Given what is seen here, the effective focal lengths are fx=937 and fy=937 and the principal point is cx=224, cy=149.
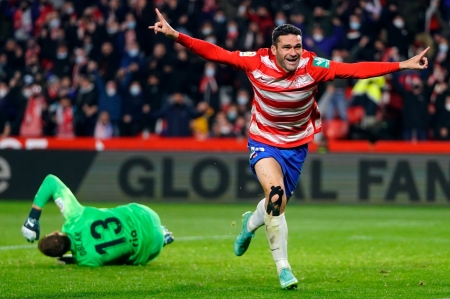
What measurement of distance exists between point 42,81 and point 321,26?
Answer: 6933 millimetres

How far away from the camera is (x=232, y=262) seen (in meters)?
10.1

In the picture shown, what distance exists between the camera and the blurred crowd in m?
20.4

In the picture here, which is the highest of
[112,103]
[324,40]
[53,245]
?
[324,40]

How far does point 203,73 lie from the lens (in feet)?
72.1

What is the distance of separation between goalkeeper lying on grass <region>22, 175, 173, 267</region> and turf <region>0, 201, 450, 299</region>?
150mm

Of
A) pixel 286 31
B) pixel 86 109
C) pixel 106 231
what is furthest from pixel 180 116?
pixel 286 31

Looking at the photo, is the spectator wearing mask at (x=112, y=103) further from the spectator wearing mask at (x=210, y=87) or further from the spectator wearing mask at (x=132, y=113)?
the spectator wearing mask at (x=210, y=87)

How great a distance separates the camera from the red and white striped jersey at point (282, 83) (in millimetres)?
8117

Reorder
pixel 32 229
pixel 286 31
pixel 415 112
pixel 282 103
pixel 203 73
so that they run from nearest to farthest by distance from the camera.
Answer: pixel 286 31
pixel 282 103
pixel 32 229
pixel 415 112
pixel 203 73

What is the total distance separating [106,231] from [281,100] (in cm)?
214

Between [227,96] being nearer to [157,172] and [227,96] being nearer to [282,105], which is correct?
[157,172]

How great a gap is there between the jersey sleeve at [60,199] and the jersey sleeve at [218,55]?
83.0 inches

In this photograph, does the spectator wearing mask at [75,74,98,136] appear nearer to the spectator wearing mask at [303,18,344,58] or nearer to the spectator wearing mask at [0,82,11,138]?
the spectator wearing mask at [0,82,11,138]

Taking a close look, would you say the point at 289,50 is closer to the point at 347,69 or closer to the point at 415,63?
the point at 347,69
